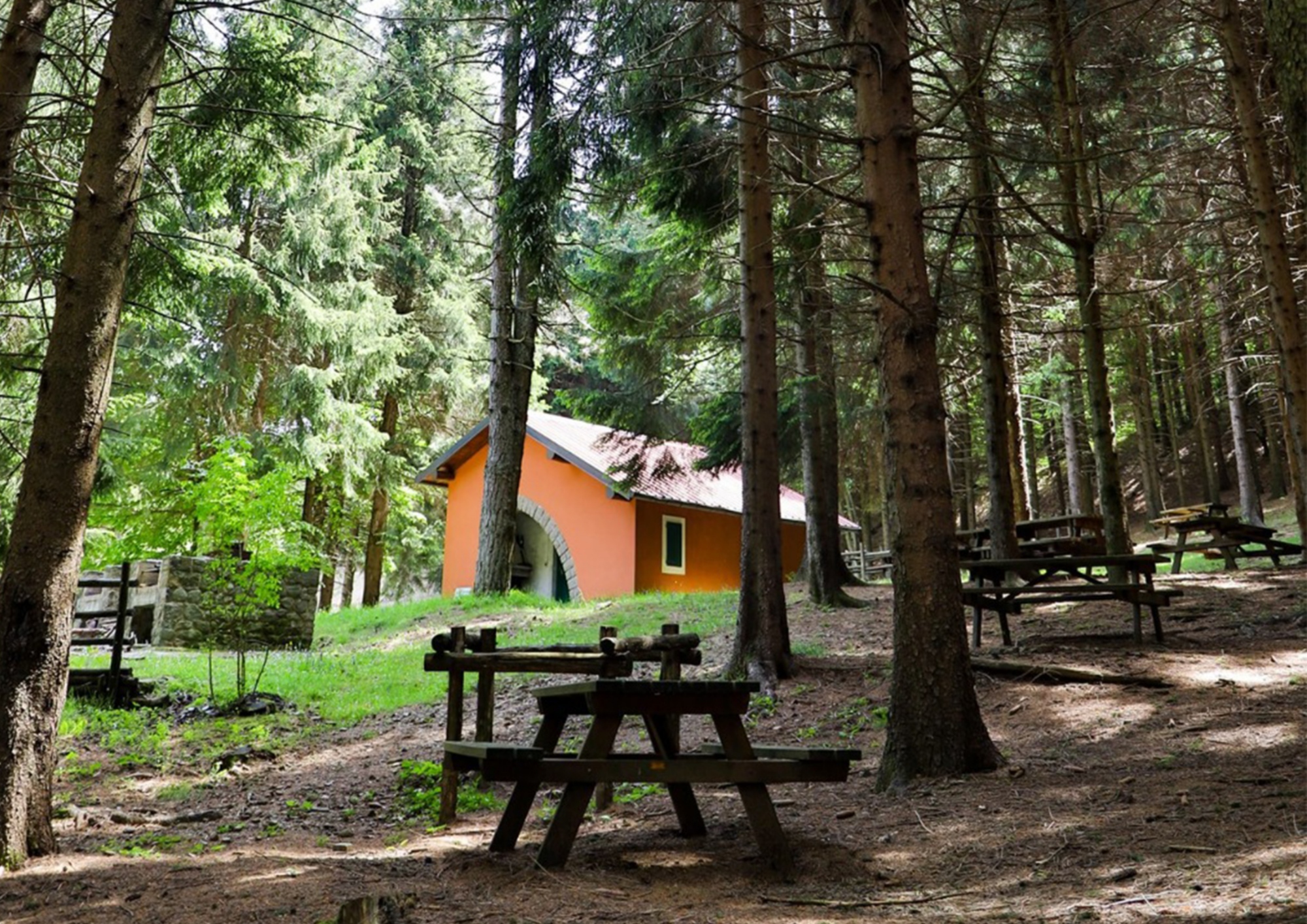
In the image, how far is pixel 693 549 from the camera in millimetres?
Answer: 24906

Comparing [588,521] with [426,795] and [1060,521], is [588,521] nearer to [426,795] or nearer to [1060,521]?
[1060,521]

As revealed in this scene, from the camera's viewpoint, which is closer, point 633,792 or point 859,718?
point 633,792

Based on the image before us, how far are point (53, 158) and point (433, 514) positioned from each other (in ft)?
76.9

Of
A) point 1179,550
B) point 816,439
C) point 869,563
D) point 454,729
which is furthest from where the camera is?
point 869,563

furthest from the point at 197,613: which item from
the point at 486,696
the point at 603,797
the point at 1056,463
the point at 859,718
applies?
the point at 1056,463

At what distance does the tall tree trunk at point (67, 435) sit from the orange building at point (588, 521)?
15.1m

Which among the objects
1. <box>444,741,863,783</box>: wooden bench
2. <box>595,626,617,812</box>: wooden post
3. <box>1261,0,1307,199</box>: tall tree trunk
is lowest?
<box>595,626,617,812</box>: wooden post

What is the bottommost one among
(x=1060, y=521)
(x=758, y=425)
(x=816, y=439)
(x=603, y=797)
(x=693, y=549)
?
(x=603, y=797)

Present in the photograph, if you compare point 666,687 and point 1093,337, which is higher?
point 1093,337

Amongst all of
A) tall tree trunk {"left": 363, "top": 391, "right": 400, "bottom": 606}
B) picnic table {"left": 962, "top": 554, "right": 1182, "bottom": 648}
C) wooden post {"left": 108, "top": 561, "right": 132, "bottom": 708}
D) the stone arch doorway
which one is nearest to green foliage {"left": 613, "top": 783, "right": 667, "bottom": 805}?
picnic table {"left": 962, "top": 554, "right": 1182, "bottom": 648}

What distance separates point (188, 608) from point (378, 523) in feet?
37.2

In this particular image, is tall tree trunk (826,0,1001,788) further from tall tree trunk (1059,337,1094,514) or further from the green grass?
tall tree trunk (1059,337,1094,514)

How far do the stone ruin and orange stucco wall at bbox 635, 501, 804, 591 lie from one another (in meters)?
8.37

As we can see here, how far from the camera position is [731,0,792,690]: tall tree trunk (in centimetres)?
927
